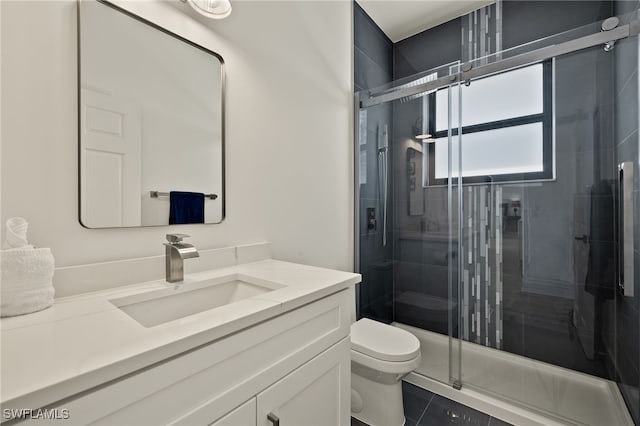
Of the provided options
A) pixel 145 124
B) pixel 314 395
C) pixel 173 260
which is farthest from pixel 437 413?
pixel 145 124

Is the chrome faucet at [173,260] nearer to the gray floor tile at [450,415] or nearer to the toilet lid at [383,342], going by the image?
the toilet lid at [383,342]

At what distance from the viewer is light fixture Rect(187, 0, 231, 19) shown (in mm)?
1113

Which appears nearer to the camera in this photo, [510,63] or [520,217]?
[510,63]

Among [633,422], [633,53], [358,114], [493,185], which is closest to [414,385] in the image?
[633,422]

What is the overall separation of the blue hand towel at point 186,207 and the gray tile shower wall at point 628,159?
1.91 meters

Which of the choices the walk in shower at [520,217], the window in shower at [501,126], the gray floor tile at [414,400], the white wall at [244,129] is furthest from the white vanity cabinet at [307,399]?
the window in shower at [501,126]

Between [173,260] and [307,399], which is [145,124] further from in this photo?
[307,399]

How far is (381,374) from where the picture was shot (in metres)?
1.48

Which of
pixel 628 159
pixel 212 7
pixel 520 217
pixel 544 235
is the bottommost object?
pixel 544 235

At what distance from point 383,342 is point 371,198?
1.04 m

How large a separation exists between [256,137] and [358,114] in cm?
104

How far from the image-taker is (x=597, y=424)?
4.80 feet

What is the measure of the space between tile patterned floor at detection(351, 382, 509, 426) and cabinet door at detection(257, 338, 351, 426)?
70 cm

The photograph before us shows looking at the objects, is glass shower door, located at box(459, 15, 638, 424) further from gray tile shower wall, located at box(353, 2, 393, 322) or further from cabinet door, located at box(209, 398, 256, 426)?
cabinet door, located at box(209, 398, 256, 426)
